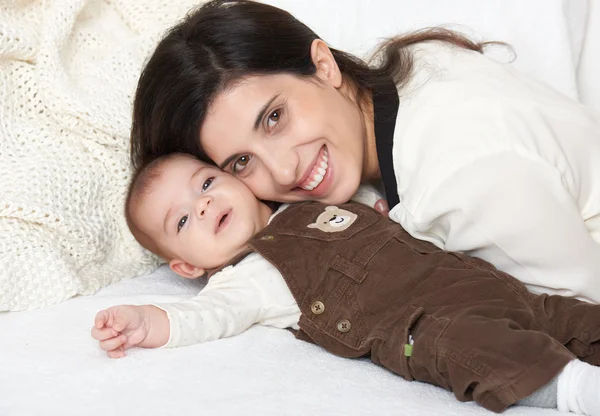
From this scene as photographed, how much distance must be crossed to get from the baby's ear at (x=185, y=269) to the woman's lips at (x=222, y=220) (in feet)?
0.33

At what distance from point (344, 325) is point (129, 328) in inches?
12.9

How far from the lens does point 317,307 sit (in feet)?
4.14

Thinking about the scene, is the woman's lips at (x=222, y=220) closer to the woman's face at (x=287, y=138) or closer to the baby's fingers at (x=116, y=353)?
the woman's face at (x=287, y=138)

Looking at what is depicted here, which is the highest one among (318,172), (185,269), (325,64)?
(325,64)

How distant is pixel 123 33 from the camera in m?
1.84

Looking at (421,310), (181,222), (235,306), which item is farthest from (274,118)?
(421,310)

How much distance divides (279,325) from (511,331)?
0.43 meters

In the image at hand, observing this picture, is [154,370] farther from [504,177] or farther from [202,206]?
[504,177]

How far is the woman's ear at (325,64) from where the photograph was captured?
1.54m

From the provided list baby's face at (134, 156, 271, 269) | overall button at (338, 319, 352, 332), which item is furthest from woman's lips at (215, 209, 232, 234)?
overall button at (338, 319, 352, 332)

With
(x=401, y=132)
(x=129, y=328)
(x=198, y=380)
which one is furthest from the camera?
(x=401, y=132)

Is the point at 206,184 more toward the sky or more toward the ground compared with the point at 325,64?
more toward the ground

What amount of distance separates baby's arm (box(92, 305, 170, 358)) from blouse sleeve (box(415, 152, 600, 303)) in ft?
1.57

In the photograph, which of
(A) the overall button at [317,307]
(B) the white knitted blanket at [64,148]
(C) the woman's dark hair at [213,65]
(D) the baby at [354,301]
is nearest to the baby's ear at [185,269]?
(D) the baby at [354,301]
